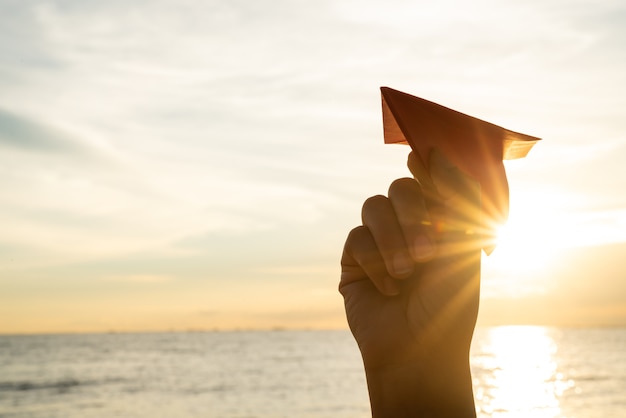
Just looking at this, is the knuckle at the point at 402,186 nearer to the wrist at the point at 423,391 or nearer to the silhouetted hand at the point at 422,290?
the silhouetted hand at the point at 422,290

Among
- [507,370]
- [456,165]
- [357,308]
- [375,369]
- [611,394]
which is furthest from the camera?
[507,370]

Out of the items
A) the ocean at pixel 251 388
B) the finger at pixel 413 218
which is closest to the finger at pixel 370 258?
the finger at pixel 413 218

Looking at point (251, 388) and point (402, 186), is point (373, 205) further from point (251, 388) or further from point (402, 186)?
point (251, 388)

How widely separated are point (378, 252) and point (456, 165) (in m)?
0.33

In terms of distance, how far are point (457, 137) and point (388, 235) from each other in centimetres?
30

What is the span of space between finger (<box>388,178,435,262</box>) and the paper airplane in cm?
12

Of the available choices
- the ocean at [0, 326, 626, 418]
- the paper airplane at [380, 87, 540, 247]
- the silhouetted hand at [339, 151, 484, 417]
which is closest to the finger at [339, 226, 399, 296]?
the silhouetted hand at [339, 151, 484, 417]

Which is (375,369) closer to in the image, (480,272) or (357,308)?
(357,308)

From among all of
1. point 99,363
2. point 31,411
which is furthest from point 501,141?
point 99,363

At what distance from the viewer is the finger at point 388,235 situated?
62.2 inches

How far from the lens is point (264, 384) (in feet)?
144

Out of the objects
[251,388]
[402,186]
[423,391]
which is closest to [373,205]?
[402,186]

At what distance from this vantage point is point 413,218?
1595 millimetres

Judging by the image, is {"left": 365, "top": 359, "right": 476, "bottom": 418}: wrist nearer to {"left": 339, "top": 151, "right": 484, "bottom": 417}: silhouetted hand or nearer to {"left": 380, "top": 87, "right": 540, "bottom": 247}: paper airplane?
{"left": 339, "top": 151, "right": 484, "bottom": 417}: silhouetted hand
